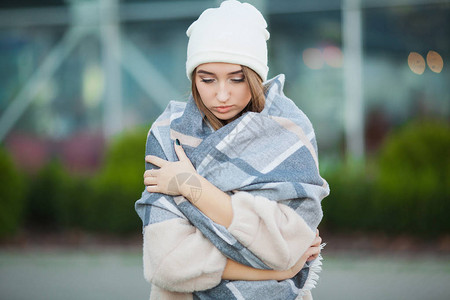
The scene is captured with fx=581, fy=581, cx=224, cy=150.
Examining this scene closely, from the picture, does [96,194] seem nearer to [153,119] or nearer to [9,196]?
[9,196]

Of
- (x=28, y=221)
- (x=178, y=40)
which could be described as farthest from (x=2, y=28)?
(x=28, y=221)

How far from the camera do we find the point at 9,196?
8.00 m

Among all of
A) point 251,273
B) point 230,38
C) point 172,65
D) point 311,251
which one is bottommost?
point 251,273

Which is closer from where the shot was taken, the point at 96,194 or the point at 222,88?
the point at 222,88

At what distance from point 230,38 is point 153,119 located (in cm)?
850

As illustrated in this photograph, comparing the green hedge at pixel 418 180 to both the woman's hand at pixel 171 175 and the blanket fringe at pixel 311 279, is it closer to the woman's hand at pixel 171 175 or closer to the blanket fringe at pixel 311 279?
the blanket fringe at pixel 311 279

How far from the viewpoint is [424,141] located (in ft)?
25.5

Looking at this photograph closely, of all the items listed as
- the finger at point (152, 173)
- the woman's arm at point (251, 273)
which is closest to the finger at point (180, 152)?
the finger at point (152, 173)

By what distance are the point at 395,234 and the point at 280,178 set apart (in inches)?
234

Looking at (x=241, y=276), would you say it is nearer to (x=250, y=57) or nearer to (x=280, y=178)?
(x=280, y=178)

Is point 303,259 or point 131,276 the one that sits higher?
point 131,276

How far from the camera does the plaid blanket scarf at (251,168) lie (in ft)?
6.77

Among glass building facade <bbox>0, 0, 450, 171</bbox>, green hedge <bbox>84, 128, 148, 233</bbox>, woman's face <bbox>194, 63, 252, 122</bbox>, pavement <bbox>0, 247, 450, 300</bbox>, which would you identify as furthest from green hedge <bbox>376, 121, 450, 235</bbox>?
woman's face <bbox>194, 63, 252, 122</bbox>

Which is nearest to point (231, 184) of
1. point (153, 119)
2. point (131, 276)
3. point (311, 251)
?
point (311, 251)
